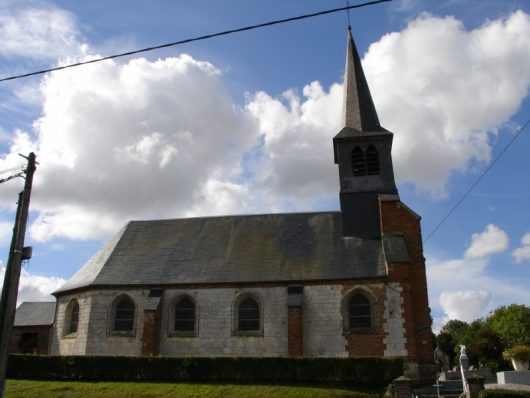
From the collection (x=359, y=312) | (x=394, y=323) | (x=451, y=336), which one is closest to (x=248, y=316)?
(x=359, y=312)

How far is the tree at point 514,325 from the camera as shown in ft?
178

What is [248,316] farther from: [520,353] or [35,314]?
[35,314]

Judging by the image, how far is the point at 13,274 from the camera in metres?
10.8

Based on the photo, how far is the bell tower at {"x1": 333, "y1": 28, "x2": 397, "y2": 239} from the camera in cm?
2414

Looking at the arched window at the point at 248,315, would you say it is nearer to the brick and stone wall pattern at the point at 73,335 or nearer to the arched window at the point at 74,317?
the brick and stone wall pattern at the point at 73,335

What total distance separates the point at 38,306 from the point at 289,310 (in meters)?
18.4

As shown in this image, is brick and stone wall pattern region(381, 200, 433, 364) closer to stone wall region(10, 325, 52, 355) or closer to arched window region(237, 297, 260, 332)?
arched window region(237, 297, 260, 332)

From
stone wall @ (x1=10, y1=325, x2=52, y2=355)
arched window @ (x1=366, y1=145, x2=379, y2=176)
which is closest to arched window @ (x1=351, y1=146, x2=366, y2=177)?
arched window @ (x1=366, y1=145, x2=379, y2=176)

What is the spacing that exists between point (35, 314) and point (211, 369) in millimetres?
16421

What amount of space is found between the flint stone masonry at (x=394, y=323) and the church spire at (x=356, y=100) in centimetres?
867

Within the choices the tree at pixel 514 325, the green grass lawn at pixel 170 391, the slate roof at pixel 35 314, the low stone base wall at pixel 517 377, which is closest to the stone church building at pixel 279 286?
the low stone base wall at pixel 517 377

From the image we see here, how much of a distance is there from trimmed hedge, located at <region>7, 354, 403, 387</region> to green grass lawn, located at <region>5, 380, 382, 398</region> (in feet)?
1.97

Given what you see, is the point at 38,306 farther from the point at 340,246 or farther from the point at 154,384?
the point at 340,246

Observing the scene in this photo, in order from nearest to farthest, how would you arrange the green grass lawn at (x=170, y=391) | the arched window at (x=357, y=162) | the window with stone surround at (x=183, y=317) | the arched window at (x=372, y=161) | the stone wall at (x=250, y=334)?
the green grass lawn at (x=170, y=391)
the stone wall at (x=250, y=334)
the window with stone surround at (x=183, y=317)
the arched window at (x=372, y=161)
the arched window at (x=357, y=162)
